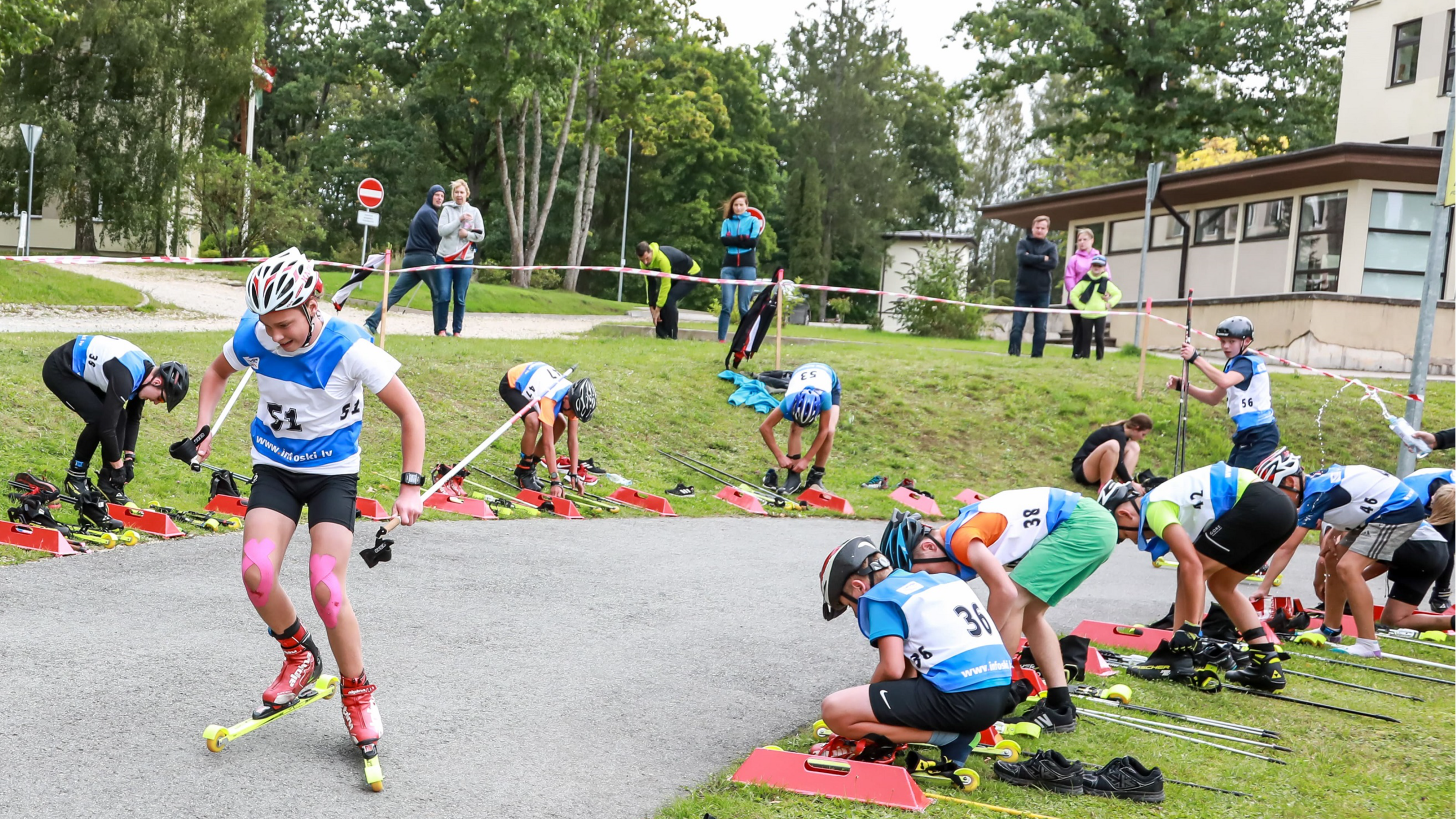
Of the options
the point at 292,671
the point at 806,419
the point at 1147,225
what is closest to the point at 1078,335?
the point at 1147,225

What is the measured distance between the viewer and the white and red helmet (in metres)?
4.69

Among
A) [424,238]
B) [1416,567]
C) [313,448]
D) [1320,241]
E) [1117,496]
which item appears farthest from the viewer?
[1320,241]

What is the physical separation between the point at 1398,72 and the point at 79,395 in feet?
100

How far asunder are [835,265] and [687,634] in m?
51.6

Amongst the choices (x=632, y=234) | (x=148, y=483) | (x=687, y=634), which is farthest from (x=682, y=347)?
(x=632, y=234)

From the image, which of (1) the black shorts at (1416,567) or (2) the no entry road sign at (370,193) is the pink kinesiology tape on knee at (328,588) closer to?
(1) the black shorts at (1416,567)

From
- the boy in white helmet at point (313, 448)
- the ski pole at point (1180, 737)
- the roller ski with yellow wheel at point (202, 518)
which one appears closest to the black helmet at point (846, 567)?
the boy in white helmet at point (313, 448)

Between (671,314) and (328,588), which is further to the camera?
(671,314)

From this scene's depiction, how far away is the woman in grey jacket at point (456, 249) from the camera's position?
16594 millimetres

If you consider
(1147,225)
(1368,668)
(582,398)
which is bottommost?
(1368,668)

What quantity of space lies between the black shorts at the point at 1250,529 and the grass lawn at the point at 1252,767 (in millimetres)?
819

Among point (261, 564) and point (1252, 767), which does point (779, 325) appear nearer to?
point (1252, 767)

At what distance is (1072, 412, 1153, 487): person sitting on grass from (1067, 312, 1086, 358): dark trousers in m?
6.97

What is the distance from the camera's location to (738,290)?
18391 mm
